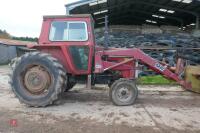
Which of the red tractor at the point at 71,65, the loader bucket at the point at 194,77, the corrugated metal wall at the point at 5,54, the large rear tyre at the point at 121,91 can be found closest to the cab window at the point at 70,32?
the red tractor at the point at 71,65

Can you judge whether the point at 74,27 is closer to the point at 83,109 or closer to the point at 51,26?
the point at 51,26

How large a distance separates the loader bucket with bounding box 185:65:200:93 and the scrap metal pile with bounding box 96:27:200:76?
5187 mm

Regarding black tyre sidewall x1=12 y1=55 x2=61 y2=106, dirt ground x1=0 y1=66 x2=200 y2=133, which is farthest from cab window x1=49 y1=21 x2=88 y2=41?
dirt ground x1=0 y1=66 x2=200 y2=133

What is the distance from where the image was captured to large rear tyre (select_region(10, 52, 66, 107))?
8.26 meters

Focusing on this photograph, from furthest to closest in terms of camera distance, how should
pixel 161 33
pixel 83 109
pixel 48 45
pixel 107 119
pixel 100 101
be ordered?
pixel 161 33 → pixel 100 101 → pixel 48 45 → pixel 83 109 → pixel 107 119

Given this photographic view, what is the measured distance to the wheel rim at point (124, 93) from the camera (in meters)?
8.59

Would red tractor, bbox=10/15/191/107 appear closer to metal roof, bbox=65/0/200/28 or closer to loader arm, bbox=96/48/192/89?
loader arm, bbox=96/48/192/89

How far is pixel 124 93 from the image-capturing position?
28.2 feet

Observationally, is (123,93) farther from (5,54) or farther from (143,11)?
(5,54)

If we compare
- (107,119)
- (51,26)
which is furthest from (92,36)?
(107,119)

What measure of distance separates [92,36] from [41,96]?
6.54ft

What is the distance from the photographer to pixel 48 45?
8.62m

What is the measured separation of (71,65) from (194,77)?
140 inches

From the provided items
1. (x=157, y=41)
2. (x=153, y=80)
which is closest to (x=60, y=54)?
(x=153, y=80)
